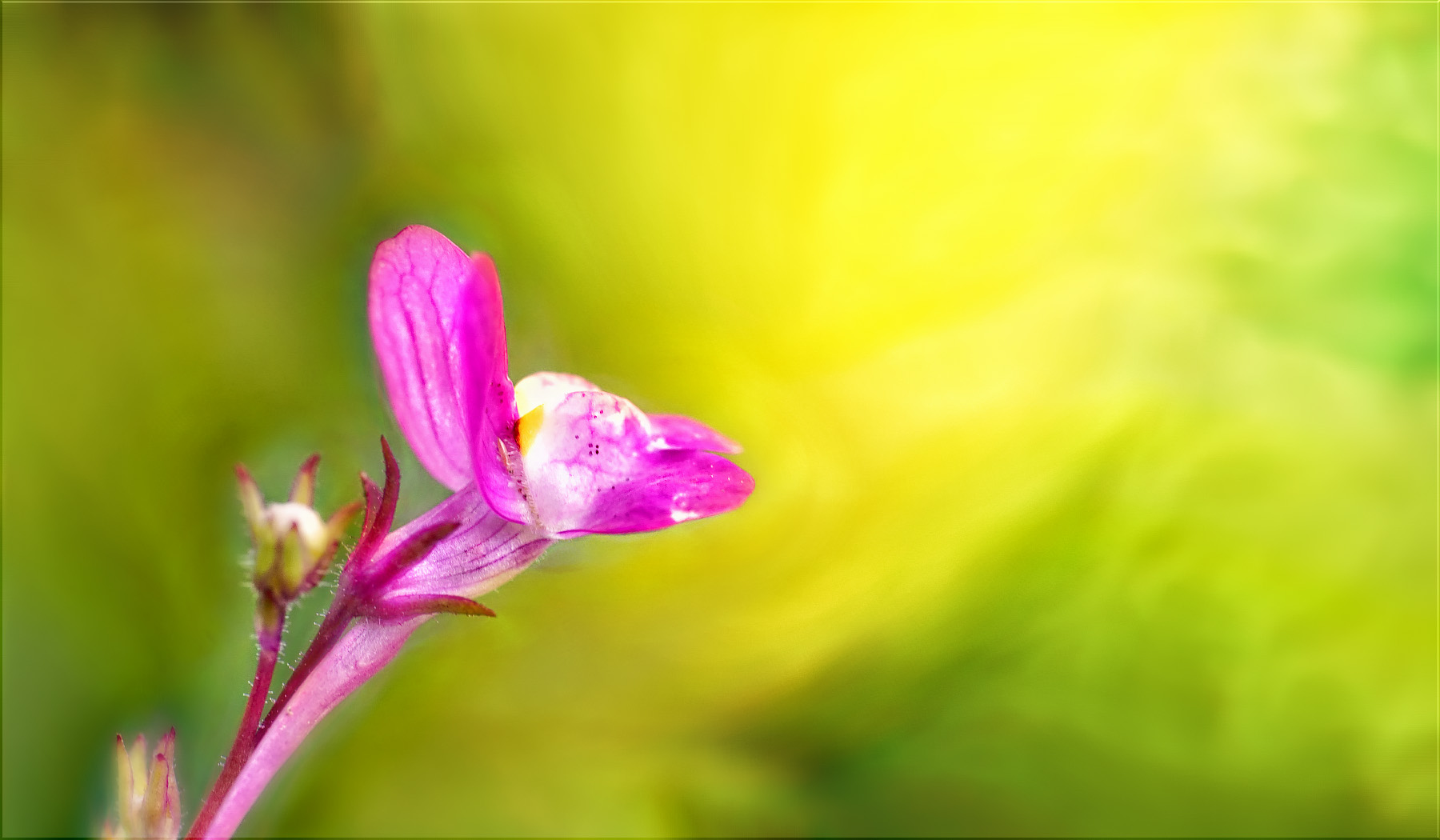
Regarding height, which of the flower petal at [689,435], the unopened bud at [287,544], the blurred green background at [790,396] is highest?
the blurred green background at [790,396]

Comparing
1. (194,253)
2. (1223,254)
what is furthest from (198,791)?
(1223,254)

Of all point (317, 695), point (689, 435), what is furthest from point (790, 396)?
point (317, 695)

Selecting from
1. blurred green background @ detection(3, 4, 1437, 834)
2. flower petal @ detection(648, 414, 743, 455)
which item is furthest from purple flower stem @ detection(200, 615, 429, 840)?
blurred green background @ detection(3, 4, 1437, 834)

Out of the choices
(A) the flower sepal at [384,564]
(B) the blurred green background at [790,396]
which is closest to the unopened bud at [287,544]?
(A) the flower sepal at [384,564]

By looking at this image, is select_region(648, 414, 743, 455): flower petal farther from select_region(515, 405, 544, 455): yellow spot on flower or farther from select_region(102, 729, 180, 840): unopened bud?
select_region(102, 729, 180, 840): unopened bud

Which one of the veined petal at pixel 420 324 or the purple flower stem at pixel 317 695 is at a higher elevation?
the veined petal at pixel 420 324

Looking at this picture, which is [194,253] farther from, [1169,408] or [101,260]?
[1169,408]

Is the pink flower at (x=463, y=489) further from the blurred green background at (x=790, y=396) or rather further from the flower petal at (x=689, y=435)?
the blurred green background at (x=790, y=396)
